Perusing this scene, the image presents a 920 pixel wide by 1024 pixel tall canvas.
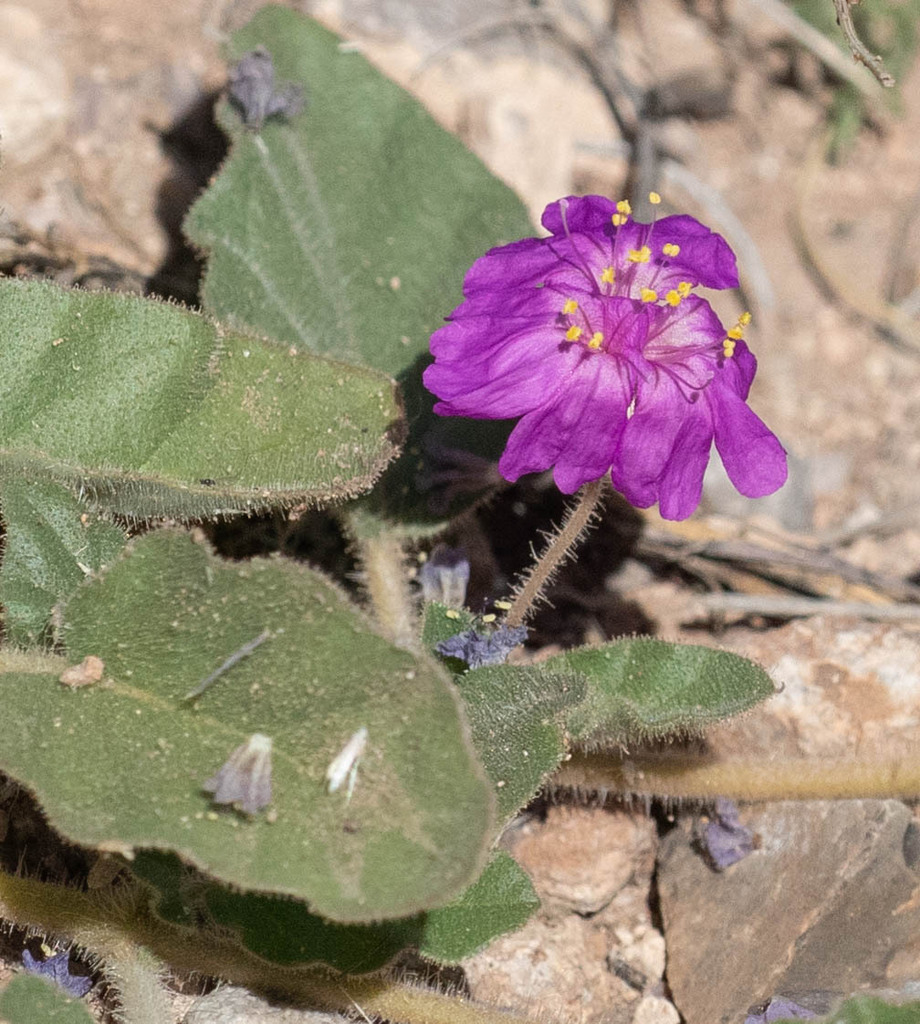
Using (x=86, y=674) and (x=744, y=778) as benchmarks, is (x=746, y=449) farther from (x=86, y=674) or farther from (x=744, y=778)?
(x=86, y=674)

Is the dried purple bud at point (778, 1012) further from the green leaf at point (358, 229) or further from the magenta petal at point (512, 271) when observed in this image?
the magenta petal at point (512, 271)

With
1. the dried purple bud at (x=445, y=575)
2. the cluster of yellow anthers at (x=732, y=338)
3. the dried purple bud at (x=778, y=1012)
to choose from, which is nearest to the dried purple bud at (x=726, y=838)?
the dried purple bud at (x=778, y=1012)

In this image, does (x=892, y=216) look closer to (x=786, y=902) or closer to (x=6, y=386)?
(x=786, y=902)

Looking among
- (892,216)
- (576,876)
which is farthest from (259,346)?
(892,216)

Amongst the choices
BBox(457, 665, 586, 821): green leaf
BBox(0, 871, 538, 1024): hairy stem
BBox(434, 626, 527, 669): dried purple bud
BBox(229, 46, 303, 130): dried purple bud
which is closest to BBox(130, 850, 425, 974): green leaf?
BBox(0, 871, 538, 1024): hairy stem

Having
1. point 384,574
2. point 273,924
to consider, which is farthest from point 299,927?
point 384,574

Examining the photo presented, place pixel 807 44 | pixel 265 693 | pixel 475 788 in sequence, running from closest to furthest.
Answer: pixel 475 788
pixel 265 693
pixel 807 44
